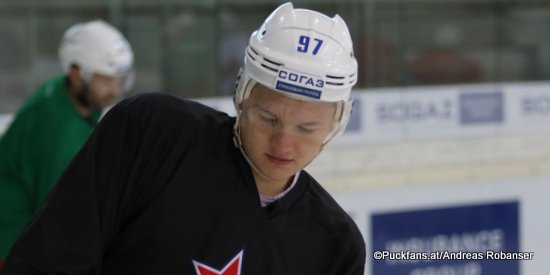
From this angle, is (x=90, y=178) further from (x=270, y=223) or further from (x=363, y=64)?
(x=363, y=64)

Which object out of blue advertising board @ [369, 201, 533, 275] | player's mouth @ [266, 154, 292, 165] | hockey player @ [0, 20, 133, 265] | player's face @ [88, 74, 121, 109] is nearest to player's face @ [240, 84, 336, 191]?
player's mouth @ [266, 154, 292, 165]

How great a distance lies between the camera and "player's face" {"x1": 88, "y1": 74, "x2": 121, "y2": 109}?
2.58 metres

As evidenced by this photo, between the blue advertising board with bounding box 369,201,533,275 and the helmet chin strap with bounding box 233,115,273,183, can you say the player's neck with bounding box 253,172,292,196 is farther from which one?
the blue advertising board with bounding box 369,201,533,275

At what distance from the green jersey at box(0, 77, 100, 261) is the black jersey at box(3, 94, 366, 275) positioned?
120cm

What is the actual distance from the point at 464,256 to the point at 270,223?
2.52 m

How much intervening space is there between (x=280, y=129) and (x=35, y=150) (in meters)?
1.34

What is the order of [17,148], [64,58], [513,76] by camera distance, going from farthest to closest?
[513,76] → [64,58] → [17,148]

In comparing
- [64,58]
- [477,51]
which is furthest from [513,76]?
[64,58]

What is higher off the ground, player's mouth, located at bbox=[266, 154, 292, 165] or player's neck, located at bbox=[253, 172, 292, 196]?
player's mouth, located at bbox=[266, 154, 292, 165]

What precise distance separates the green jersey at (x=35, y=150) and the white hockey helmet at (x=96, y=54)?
Result: 10.4 inches

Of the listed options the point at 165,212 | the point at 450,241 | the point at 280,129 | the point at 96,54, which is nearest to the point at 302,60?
the point at 280,129

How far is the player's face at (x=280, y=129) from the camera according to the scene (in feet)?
3.54

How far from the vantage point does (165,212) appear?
108 cm

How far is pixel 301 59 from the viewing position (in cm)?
107
